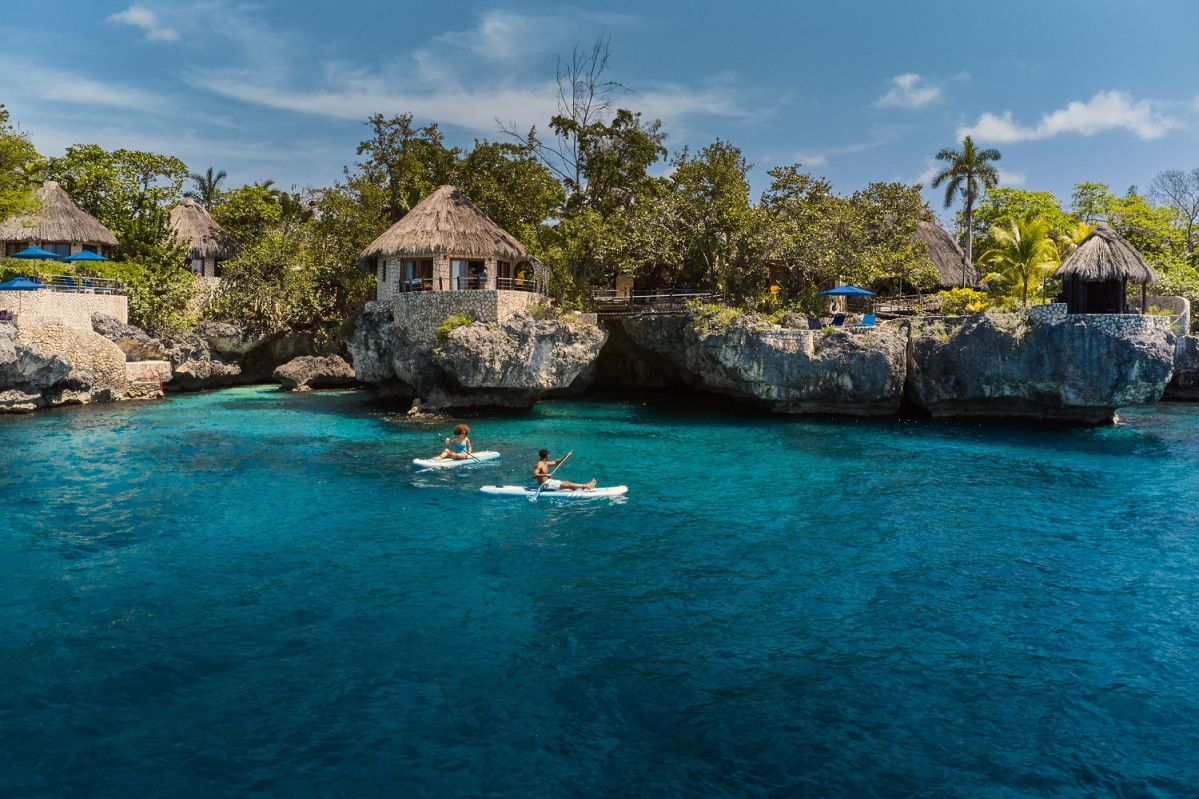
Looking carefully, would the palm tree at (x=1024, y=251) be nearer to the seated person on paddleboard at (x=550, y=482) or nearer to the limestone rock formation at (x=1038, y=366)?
the limestone rock formation at (x=1038, y=366)

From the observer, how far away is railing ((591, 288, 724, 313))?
1448 inches

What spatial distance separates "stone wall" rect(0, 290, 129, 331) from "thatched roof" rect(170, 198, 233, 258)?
8.02m

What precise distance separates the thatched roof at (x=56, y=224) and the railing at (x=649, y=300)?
27.4 metres

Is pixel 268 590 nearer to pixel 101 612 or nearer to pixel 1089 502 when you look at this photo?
pixel 101 612

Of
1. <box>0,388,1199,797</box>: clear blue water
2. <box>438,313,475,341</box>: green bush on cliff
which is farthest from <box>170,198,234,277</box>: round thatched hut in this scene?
<box>0,388,1199,797</box>: clear blue water

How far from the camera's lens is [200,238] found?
45.2 m

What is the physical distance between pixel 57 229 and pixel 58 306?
9611 mm

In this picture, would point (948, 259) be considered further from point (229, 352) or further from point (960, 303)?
point (229, 352)

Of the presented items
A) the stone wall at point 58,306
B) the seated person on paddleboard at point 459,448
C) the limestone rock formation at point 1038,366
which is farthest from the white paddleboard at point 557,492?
the stone wall at point 58,306

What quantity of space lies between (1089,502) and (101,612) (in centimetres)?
2176

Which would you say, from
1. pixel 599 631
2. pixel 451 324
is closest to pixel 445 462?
pixel 451 324

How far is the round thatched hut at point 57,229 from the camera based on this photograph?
1608 inches

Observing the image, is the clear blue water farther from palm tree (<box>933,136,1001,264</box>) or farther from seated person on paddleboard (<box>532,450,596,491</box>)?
palm tree (<box>933,136,1001,264</box>)

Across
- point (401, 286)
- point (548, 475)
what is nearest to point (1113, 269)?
point (548, 475)
